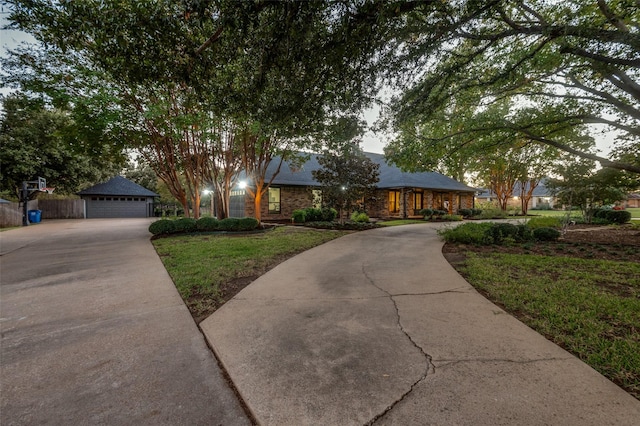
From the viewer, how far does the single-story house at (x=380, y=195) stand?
1816 cm

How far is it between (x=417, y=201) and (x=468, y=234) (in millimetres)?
13822

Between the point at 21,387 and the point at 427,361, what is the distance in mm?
3206

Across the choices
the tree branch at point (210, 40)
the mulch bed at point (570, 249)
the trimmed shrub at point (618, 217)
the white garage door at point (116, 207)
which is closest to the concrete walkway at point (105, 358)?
the tree branch at point (210, 40)

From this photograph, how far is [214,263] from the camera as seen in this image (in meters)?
5.89

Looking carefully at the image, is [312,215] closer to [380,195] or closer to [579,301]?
[380,195]

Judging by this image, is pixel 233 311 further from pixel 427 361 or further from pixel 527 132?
pixel 527 132

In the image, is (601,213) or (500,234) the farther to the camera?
(601,213)

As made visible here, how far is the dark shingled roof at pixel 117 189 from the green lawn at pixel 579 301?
31.1 meters

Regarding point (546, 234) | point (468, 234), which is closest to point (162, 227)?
point (468, 234)

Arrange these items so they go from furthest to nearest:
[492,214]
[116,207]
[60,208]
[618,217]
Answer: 1. [116,207]
2. [60,208]
3. [492,214]
4. [618,217]

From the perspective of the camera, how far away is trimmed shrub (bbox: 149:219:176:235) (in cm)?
1039

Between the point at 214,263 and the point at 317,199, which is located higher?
the point at 317,199

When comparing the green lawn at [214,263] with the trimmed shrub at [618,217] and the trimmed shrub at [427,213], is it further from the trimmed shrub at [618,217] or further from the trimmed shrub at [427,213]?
the trimmed shrub at [618,217]

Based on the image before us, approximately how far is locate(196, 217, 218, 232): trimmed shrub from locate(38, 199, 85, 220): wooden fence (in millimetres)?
21854
